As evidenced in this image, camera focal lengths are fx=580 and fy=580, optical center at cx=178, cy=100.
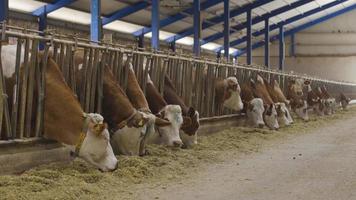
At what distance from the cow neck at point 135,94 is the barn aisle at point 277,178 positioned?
1.25 metres

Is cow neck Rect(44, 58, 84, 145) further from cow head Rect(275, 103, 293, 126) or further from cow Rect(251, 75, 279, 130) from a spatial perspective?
cow head Rect(275, 103, 293, 126)

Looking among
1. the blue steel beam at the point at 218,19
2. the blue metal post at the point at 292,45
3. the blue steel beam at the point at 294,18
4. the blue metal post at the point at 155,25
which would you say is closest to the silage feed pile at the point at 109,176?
the blue metal post at the point at 155,25

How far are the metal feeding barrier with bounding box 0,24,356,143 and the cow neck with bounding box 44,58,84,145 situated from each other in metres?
0.09

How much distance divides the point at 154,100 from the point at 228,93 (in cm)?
402

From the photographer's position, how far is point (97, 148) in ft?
19.7

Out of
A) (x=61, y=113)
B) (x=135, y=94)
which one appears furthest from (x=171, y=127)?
(x=61, y=113)

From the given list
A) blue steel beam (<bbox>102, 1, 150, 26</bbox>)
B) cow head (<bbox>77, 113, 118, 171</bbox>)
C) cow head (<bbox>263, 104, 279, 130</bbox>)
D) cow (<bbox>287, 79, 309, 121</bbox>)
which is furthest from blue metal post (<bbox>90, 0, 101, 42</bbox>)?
cow head (<bbox>77, 113, 118, 171</bbox>)

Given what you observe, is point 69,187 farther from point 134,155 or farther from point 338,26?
A: point 338,26

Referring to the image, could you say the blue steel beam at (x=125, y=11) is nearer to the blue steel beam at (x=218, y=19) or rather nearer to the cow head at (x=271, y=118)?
the blue steel beam at (x=218, y=19)

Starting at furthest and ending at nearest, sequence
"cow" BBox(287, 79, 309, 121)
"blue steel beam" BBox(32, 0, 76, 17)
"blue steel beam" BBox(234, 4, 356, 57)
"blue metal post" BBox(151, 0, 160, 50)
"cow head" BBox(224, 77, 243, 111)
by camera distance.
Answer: "blue steel beam" BBox(234, 4, 356, 57) → "blue steel beam" BBox(32, 0, 76, 17) → "cow" BBox(287, 79, 309, 121) → "blue metal post" BBox(151, 0, 160, 50) → "cow head" BBox(224, 77, 243, 111)

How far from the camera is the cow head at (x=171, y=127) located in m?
7.96

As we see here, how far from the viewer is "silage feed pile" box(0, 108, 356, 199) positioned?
5090mm

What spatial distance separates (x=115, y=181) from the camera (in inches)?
229

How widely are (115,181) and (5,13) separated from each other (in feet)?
17.6
